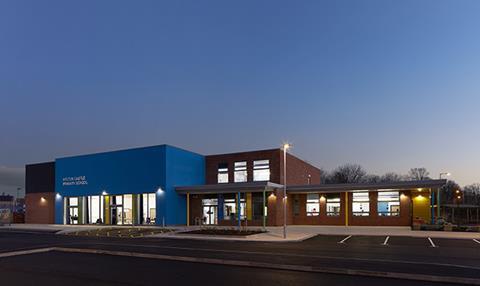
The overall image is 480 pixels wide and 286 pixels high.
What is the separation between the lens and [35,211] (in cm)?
5247

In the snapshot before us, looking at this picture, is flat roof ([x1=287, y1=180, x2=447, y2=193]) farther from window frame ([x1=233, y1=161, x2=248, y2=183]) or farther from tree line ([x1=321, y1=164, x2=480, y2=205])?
tree line ([x1=321, y1=164, x2=480, y2=205])

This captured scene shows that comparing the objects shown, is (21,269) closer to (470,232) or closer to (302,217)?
(470,232)

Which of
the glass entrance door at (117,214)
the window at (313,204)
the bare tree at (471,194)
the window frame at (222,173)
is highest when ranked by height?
the window frame at (222,173)

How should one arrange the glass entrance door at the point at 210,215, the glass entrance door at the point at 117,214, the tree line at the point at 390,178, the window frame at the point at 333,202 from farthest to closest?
the tree line at the point at 390,178 → the glass entrance door at the point at 117,214 → the glass entrance door at the point at 210,215 → the window frame at the point at 333,202

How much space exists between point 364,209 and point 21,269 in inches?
1247

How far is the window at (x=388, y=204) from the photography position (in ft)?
127

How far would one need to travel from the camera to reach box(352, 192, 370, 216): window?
39.9m

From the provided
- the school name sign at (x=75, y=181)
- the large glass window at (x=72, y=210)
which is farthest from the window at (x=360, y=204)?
the large glass window at (x=72, y=210)

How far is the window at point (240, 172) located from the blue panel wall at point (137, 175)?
13.1 feet

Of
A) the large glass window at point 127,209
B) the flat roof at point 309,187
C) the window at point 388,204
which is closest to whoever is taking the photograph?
the flat roof at point 309,187

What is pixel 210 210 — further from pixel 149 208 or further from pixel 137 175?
pixel 137 175

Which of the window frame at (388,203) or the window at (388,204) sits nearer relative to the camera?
the window frame at (388,203)

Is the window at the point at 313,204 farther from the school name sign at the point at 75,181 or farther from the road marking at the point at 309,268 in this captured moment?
the road marking at the point at 309,268

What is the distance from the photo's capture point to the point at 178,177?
44.1 m
